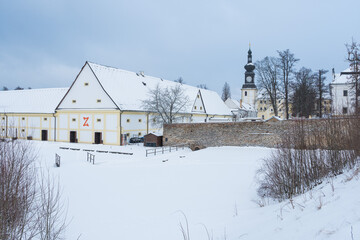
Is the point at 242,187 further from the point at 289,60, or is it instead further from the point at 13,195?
the point at 289,60

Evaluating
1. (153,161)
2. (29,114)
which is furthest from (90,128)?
(153,161)

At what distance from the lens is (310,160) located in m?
10.7

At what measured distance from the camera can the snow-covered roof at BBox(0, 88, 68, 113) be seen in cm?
3984

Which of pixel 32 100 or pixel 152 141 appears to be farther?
pixel 32 100

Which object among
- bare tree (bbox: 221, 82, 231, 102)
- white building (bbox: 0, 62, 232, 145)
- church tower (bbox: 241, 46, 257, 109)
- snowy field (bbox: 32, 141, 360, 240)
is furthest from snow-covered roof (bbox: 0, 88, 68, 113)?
bare tree (bbox: 221, 82, 231, 102)

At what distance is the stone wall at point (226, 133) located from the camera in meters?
26.1

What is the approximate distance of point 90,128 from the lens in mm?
33688

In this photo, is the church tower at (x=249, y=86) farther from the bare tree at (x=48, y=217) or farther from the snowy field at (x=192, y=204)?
the bare tree at (x=48, y=217)

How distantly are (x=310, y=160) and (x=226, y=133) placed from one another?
1739 cm

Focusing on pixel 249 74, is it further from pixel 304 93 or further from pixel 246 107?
pixel 304 93

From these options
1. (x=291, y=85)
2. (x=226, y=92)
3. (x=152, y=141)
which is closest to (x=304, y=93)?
(x=291, y=85)

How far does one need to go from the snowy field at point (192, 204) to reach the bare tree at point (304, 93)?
19.8 meters

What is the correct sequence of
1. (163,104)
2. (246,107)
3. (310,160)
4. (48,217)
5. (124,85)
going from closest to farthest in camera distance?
(48,217) → (310,160) → (163,104) → (124,85) → (246,107)

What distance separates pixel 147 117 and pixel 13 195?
28.9 metres
